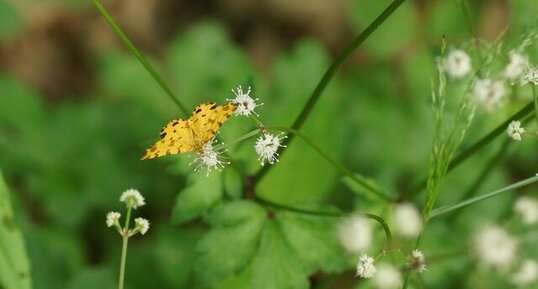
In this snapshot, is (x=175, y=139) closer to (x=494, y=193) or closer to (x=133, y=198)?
(x=133, y=198)

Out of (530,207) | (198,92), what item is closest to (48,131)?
(198,92)

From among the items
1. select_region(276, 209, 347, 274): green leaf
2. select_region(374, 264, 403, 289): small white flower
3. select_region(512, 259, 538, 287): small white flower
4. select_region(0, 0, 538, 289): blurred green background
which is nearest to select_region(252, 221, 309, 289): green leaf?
select_region(276, 209, 347, 274): green leaf

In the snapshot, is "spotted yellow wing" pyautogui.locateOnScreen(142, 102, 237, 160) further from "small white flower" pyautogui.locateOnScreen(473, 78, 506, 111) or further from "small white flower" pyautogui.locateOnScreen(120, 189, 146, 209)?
"small white flower" pyautogui.locateOnScreen(473, 78, 506, 111)

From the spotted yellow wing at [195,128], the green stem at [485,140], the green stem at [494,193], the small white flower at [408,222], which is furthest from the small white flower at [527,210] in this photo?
the spotted yellow wing at [195,128]

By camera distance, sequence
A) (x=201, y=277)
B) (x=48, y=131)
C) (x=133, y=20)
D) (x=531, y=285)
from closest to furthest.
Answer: (x=201, y=277) → (x=531, y=285) → (x=48, y=131) → (x=133, y=20)

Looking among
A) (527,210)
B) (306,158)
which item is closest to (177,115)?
(306,158)

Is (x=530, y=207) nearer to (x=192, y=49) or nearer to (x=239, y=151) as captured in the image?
(x=239, y=151)
